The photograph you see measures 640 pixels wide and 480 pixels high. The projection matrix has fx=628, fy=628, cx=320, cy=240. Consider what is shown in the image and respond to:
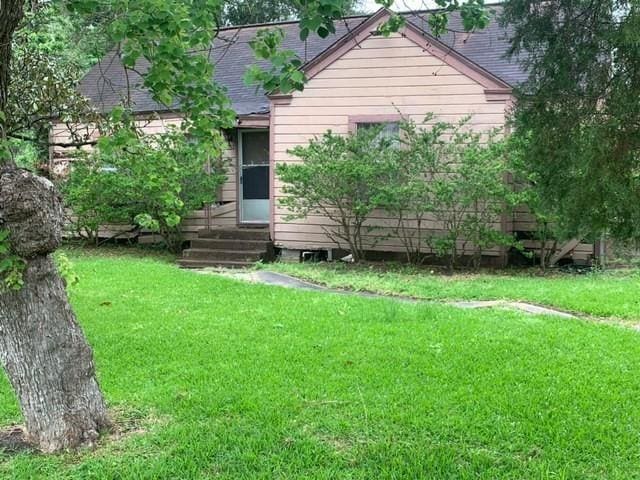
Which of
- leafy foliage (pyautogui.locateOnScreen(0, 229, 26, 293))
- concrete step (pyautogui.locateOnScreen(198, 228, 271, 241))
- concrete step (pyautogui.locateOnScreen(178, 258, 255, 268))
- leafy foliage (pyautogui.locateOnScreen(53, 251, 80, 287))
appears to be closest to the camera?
leafy foliage (pyautogui.locateOnScreen(0, 229, 26, 293))

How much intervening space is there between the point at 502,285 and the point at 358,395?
15.8ft

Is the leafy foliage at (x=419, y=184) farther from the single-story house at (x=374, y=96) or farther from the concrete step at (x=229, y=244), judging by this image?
the concrete step at (x=229, y=244)

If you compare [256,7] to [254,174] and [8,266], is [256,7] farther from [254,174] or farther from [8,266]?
[254,174]

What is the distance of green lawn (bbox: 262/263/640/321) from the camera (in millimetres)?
7215

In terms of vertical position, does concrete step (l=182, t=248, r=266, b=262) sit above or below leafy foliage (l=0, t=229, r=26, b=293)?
below

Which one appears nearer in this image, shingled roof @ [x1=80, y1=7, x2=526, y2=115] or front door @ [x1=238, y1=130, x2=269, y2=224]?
shingled roof @ [x1=80, y1=7, x2=526, y2=115]

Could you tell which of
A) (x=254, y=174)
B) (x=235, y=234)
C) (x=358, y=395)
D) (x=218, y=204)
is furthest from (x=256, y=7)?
(x=218, y=204)

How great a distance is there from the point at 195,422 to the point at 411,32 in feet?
27.3

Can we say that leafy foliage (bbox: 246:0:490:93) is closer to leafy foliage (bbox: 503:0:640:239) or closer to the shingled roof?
leafy foliage (bbox: 503:0:640:239)

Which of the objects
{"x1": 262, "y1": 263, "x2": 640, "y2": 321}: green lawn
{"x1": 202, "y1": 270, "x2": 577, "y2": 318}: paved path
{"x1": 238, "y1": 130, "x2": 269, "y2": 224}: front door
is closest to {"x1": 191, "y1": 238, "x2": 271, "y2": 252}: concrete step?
{"x1": 262, "y1": 263, "x2": 640, "y2": 321}: green lawn

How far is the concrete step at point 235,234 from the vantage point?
11852 millimetres

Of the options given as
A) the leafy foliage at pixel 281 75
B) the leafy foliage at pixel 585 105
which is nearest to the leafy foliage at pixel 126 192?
the leafy foliage at pixel 281 75

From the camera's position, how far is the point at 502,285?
8453mm

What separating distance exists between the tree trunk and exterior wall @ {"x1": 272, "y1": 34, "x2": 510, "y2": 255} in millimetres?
7714
